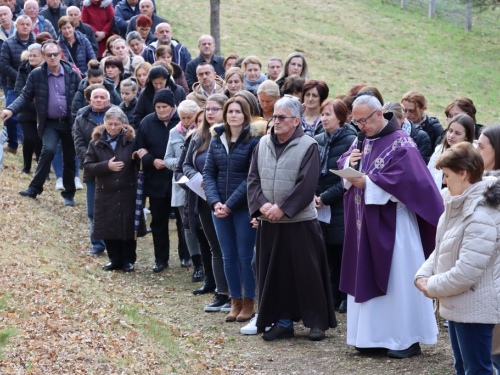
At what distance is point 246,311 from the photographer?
351 inches

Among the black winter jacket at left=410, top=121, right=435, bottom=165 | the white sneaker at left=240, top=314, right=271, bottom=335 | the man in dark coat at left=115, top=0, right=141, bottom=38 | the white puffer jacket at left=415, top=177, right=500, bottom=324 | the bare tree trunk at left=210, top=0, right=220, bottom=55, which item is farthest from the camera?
the bare tree trunk at left=210, top=0, right=220, bottom=55

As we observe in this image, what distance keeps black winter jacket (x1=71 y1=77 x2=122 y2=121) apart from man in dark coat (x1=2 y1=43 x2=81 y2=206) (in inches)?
11.4

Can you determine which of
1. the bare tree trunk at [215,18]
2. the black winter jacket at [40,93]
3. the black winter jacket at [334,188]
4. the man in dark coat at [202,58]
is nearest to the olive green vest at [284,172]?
the black winter jacket at [334,188]

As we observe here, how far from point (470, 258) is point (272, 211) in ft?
9.91

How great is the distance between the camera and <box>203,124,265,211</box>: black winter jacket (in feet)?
28.0

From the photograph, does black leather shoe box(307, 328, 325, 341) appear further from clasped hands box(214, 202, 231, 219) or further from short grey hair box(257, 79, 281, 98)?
short grey hair box(257, 79, 281, 98)

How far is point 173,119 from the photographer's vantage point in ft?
35.8

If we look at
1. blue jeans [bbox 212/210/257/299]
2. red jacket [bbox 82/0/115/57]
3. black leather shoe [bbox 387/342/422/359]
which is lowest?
black leather shoe [bbox 387/342/422/359]

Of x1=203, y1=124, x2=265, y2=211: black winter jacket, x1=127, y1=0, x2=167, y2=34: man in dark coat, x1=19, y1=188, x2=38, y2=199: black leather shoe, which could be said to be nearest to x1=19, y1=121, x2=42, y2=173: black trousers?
x1=19, y1=188, x2=38, y2=199: black leather shoe

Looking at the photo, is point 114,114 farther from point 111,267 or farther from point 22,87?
Result: point 22,87

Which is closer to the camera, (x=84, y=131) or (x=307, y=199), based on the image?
(x=307, y=199)

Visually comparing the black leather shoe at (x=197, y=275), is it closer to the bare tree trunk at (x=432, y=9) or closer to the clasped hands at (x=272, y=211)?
the clasped hands at (x=272, y=211)

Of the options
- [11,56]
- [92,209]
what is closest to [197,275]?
[92,209]

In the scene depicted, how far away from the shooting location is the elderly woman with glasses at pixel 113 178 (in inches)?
426
